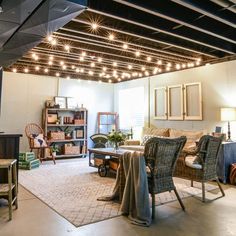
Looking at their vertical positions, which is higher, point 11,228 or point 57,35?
point 57,35

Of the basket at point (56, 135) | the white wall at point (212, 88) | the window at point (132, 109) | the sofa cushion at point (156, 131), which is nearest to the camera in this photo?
the white wall at point (212, 88)

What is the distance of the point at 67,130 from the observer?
8.05 meters

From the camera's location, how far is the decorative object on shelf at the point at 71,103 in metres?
8.10

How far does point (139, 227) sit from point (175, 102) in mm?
4586

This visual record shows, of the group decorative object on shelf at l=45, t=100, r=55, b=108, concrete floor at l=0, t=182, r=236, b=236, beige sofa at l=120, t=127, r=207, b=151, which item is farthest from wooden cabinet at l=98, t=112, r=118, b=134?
concrete floor at l=0, t=182, r=236, b=236

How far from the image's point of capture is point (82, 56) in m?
5.86

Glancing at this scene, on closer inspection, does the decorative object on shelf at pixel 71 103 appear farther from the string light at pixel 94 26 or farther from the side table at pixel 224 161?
the side table at pixel 224 161

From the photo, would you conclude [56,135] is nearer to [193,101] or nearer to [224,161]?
A: [193,101]

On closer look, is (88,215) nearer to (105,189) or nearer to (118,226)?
(118,226)

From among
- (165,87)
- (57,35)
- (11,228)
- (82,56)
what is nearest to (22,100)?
(82,56)

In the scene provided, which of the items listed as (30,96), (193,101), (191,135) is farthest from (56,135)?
(193,101)

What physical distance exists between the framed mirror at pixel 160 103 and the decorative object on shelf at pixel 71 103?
279 centimetres

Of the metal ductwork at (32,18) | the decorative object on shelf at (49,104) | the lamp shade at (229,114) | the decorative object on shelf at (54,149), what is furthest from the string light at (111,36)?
the decorative object on shelf at (54,149)

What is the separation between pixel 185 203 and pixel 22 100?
5793mm
